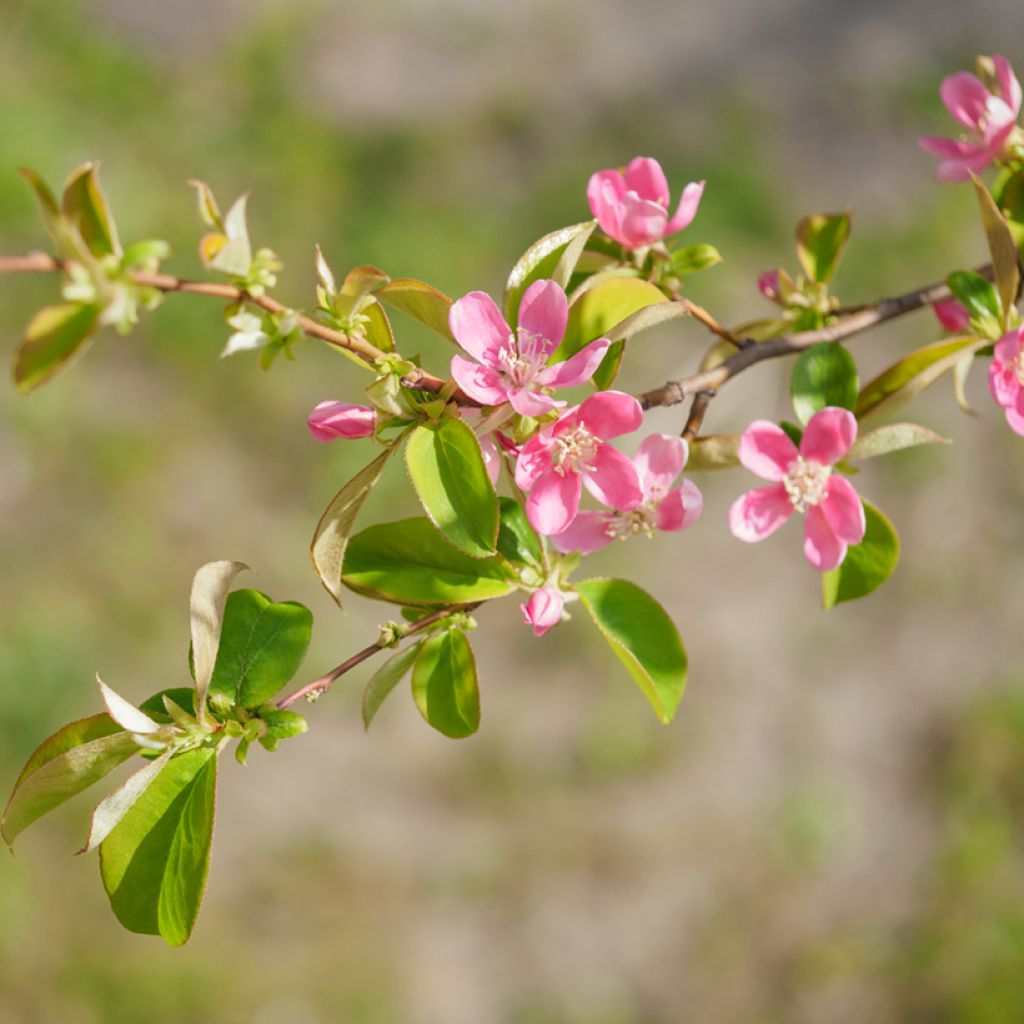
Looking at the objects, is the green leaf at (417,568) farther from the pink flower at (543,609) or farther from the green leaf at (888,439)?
the green leaf at (888,439)

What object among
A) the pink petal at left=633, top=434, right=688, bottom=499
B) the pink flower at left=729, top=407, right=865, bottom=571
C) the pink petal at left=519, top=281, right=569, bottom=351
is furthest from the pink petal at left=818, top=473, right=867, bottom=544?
the pink petal at left=519, top=281, right=569, bottom=351

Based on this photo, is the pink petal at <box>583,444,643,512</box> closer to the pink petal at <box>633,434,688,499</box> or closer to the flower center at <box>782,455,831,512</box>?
the pink petal at <box>633,434,688,499</box>

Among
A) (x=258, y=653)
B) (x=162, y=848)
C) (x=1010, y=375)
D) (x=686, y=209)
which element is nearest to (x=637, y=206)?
(x=686, y=209)

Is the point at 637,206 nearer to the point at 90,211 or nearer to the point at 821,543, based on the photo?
the point at 821,543

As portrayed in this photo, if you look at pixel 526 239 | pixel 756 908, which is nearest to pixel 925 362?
pixel 756 908

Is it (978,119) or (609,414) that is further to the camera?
(978,119)

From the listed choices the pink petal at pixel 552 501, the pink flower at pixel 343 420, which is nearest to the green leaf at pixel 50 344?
the pink flower at pixel 343 420
